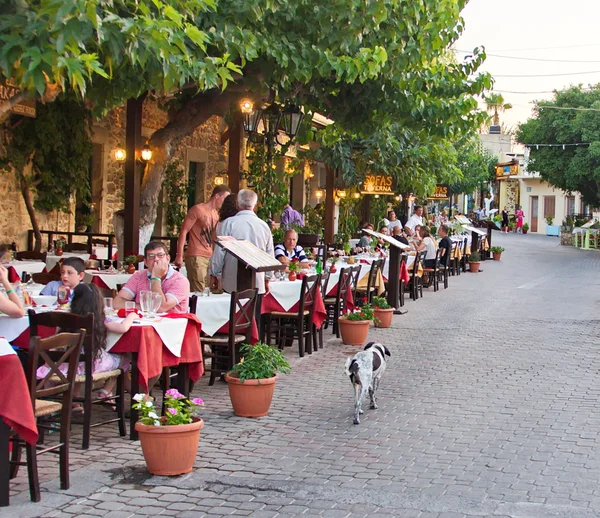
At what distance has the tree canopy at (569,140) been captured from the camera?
42759 mm

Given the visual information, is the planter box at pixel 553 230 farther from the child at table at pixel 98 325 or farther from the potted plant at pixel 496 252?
the child at table at pixel 98 325

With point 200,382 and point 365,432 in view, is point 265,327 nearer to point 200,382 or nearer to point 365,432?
point 200,382

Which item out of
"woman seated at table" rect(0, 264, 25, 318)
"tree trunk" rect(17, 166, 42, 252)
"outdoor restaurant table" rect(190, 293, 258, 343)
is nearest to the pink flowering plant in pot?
"woman seated at table" rect(0, 264, 25, 318)

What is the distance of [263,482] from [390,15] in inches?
285

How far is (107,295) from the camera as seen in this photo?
809 centimetres

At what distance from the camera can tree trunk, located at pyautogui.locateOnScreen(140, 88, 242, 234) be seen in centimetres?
1255

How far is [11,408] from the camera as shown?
16.9ft

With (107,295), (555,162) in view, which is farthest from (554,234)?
(107,295)

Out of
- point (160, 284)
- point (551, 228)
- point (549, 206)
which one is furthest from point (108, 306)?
point (549, 206)

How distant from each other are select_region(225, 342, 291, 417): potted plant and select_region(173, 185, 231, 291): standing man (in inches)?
154

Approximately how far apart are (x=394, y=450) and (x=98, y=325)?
7.55ft
